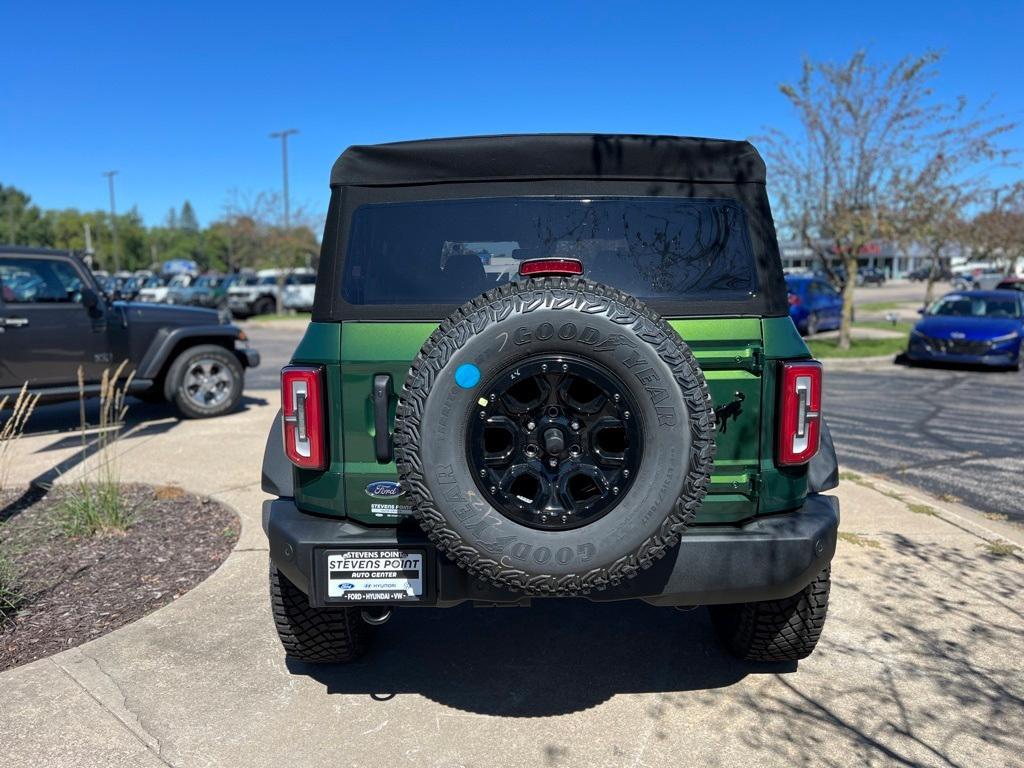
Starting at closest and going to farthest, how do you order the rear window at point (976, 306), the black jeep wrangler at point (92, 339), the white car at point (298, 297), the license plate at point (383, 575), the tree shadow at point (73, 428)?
the license plate at point (383, 575), the tree shadow at point (73, 428), the black jeep wrangler at point (92, 339), the rear window at point (976, 306), the white car at point (298, 297)

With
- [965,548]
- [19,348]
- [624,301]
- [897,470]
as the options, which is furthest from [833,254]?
[624,301]

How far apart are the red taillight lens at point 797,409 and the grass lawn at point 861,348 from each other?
12.2 metres

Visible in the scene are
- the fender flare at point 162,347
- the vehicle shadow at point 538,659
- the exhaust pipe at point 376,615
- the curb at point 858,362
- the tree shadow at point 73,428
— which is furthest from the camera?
the curb at point 858,362

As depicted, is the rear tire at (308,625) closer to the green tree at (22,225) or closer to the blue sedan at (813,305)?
the blue sedan at (813,305)

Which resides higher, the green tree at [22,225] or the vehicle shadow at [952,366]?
the green tree at [22,225]

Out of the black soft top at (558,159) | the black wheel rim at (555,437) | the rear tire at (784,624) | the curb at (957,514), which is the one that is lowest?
the curb at (957,514)

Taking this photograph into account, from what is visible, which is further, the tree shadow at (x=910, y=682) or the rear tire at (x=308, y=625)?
the rear tire at (x=308, y=625)

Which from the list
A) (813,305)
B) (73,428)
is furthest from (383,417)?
(813,305)

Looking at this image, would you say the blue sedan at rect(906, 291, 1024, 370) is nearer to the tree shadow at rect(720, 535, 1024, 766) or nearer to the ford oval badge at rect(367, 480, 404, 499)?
the tree shadow at rect(720, 535, 1024, 766)

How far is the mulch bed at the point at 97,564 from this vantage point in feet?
12.3

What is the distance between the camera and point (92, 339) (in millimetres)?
8031

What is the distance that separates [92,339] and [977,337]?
508 inches

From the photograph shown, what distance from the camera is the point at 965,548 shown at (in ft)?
15.3

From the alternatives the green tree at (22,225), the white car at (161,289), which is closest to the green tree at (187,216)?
the green tree at (22,225)
